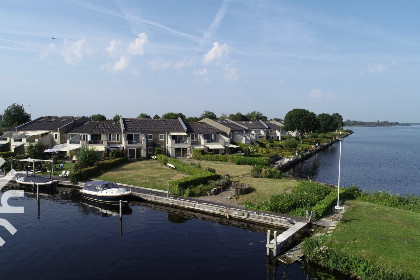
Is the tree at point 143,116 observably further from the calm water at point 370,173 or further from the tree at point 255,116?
the calm water at point 370,173

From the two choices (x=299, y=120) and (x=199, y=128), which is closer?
(x=199, y=128)

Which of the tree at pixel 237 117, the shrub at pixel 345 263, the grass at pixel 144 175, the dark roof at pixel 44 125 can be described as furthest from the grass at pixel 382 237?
the tree at pixel 237 117

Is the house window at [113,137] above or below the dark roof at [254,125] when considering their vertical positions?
below

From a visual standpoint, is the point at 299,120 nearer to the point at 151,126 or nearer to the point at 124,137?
the point at 151,126

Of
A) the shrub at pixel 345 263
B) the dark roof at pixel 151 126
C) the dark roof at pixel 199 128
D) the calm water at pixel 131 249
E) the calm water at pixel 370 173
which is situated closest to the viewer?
the shrub at pixel 345 263

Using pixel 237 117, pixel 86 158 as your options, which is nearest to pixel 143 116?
pixel 237 117
